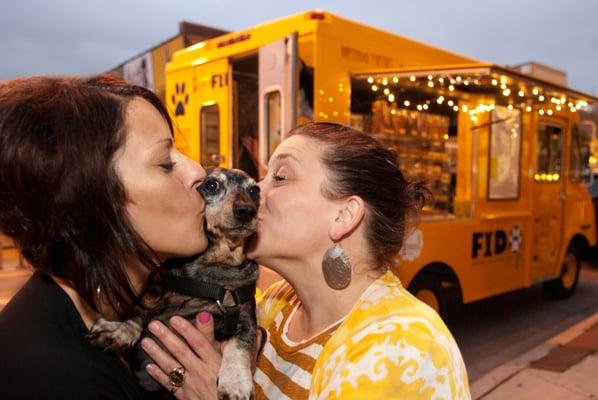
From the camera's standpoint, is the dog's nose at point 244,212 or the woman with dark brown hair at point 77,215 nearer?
the woman with dark brown hair at point 77,215

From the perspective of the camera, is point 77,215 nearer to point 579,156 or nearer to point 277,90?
point 277,90

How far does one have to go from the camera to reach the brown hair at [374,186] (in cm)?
187

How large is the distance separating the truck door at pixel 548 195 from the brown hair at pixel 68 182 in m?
6.76

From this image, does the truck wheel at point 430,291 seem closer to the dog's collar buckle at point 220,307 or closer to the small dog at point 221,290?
the small dog at point 221,290

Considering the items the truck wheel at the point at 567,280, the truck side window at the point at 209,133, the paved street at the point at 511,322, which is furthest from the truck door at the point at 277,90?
the truck wheel at the point at 567,280

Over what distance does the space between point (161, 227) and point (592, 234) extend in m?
9.09

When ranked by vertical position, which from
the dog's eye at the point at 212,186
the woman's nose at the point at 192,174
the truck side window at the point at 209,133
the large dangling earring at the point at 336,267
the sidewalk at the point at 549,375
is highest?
the truck side window at the point at 209,133

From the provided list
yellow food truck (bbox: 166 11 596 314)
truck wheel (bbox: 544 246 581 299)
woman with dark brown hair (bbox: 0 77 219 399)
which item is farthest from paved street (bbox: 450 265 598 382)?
woman with dark brown hair (bbox: 0 77 219 399)

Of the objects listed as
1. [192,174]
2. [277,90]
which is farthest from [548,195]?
[192,174]

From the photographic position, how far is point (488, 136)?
631 centimetres

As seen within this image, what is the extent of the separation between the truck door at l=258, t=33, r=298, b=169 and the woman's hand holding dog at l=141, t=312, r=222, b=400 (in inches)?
112

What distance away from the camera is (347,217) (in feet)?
6.07

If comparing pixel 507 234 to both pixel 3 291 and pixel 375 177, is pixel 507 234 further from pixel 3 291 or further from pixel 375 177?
pixel 3 291

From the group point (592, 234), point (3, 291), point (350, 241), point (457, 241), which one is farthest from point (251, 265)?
point (592, 234)
